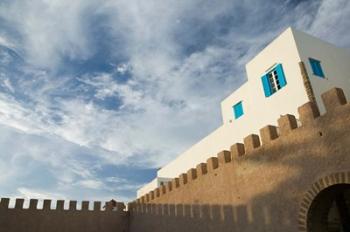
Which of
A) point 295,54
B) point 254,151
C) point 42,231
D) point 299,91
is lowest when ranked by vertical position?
point 42,231

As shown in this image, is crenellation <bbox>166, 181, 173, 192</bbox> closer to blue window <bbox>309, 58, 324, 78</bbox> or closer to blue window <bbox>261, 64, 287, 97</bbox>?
blue window <bbox>261, 64, 287, 97</bbox>

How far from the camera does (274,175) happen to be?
5.84 m

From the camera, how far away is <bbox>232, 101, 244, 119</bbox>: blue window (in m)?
14.7

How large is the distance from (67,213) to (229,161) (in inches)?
303

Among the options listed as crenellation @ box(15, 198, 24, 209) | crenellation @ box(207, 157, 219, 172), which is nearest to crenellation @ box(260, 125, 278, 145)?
crenellation @ box(207, 157, 219, 172)

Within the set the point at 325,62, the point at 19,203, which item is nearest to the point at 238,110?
the point at 325,62

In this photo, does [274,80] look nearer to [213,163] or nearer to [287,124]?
[213,163]

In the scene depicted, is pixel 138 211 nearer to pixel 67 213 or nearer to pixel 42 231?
pixel 67 213

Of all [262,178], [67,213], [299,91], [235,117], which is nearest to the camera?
[262,178]

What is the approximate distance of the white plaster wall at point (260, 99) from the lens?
11.6 m

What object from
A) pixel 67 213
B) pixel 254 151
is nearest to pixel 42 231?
pixel 67 213

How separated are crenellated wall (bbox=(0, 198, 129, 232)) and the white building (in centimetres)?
656

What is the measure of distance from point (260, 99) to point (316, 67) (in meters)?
2.48

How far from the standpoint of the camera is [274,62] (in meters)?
12.6
